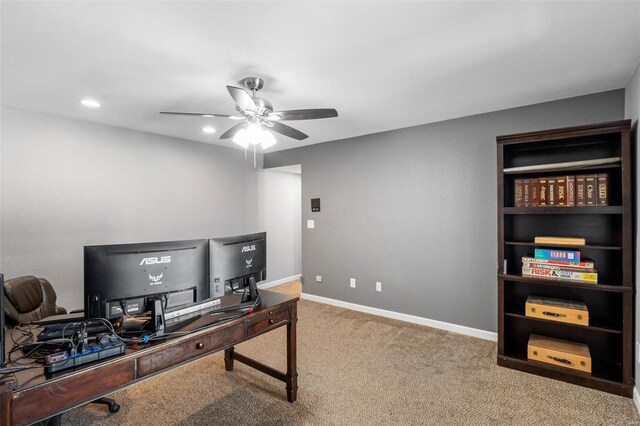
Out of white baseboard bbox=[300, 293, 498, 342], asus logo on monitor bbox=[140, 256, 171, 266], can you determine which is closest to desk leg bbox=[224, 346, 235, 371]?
asus logo on monitor bbox=[140, 256, 171, 266]

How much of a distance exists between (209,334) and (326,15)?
1.87 metres

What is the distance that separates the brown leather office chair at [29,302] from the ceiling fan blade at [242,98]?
6.76 feet

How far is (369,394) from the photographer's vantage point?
241 centimetres

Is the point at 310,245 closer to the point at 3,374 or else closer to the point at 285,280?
the point at 285,280

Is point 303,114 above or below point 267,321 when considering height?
above

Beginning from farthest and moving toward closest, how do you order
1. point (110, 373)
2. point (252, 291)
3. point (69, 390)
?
point (252, 291) → point (110, 373) → point (69, 390)

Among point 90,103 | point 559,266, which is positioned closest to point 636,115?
point 559,266

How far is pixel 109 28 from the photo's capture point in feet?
5.99

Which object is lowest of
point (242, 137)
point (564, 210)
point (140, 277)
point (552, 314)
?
point (552, 314)

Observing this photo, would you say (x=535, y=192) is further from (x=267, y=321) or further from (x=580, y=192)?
(x=267, y=321)

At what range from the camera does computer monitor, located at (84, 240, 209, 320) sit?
159 centimetres

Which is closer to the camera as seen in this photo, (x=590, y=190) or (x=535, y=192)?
(x=590, y=190)

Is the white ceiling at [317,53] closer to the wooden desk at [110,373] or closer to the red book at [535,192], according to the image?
the red book at [535,192]

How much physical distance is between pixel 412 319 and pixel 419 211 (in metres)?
1.37
